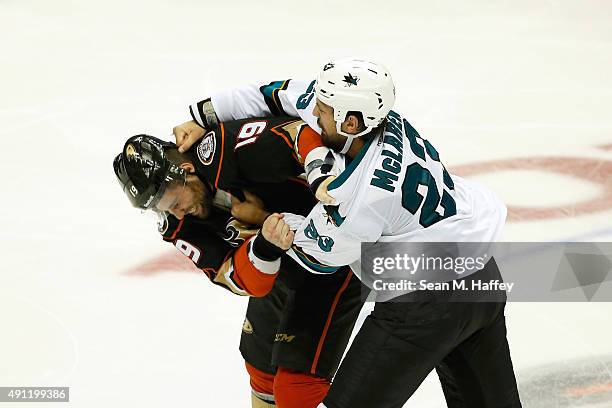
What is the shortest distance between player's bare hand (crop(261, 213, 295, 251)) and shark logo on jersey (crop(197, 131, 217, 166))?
30cm

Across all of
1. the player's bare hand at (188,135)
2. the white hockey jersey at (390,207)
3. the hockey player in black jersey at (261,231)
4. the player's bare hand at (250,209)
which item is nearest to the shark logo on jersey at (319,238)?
the white hockey jersey at (390,207)

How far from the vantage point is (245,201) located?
332cm

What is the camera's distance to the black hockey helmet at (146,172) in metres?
3.21

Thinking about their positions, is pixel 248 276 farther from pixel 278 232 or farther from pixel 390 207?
pixel 390 207

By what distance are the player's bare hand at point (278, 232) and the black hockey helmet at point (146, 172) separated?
349mm

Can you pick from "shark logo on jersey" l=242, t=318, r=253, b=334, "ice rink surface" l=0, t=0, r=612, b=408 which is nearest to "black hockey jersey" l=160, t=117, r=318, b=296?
"shark logo on jersey" l=242, t=318, r=253, b=334

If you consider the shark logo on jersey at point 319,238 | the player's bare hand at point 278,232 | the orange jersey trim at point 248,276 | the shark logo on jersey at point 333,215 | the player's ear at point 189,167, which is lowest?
the orange jersey trim at point 248,276

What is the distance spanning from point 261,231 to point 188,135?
1.54 feet

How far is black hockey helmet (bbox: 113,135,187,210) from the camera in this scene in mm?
3213

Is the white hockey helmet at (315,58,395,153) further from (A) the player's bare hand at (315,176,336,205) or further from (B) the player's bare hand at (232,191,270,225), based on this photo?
(B) the player's bare hand at (232,191,270,225)

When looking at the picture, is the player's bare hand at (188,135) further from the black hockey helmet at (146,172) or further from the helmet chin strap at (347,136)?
the helmet chin strap at (347,136)

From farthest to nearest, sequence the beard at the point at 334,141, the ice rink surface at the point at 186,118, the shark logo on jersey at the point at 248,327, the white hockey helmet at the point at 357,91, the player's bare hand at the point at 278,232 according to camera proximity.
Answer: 1. the ice rink surface at the point at 186,118
2. the shark logo on jersey at the point at 248,327
3. the player's bare hand at the point at 278,232
4. the beard at the point at 334,141
5. the white hockey helmet at the point at 357,91

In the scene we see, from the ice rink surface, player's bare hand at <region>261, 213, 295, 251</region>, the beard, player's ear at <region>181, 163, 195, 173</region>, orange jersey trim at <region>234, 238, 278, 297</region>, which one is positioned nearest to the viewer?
the beard

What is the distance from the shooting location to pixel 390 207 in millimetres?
2836
